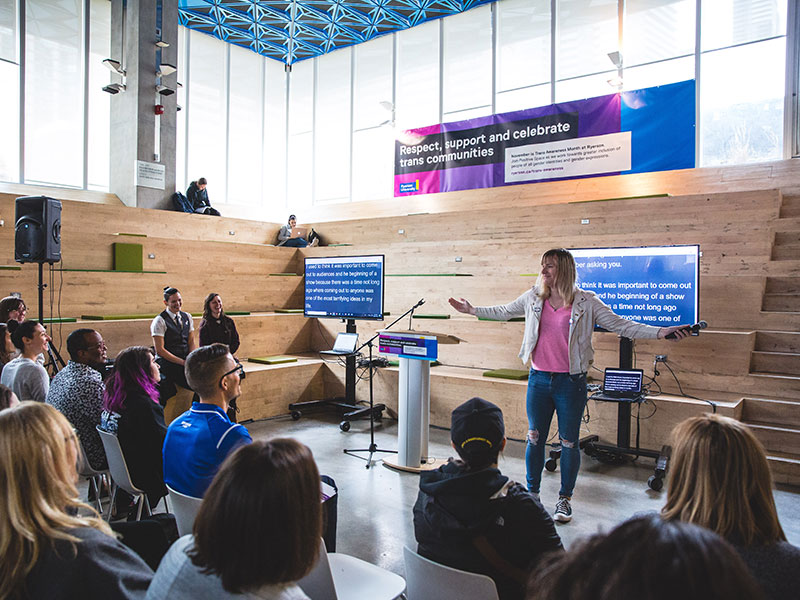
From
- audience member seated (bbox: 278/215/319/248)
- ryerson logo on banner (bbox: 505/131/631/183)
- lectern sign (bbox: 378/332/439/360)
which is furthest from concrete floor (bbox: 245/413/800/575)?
ryerson logo on banner (bbox: 505/131/631/183)

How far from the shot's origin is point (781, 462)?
13.6 feet

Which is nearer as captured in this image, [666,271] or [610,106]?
[666,271]

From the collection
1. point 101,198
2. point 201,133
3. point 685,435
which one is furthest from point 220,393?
point 201,133

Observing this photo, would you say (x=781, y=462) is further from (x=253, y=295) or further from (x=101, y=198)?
(x=101, y=198)

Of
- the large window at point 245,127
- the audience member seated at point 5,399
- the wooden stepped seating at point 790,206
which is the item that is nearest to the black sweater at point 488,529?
the audience member seated at point 5,399

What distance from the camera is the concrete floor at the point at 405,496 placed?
3.24 metres

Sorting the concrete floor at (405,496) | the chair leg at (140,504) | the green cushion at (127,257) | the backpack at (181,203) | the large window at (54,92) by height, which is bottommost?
the concrete floor at (405,496)

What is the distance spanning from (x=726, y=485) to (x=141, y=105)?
9.38 metres

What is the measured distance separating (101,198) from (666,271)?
8331 mm

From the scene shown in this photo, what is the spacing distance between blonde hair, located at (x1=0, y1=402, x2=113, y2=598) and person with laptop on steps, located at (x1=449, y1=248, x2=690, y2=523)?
8.52ft

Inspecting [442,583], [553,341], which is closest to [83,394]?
[442,583]

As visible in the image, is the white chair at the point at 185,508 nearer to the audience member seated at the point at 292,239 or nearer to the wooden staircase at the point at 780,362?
the wooden staircase at the point at 780,362

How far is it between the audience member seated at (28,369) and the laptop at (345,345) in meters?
2.75

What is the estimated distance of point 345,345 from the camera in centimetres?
570
